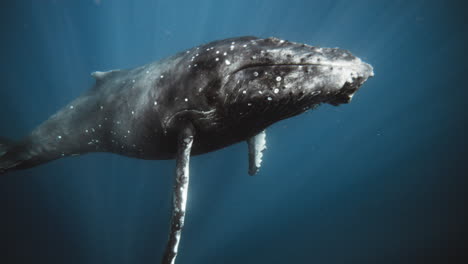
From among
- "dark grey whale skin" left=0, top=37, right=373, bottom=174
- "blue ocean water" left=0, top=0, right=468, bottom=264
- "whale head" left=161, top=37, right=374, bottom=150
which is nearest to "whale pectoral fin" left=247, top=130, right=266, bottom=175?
"dark grey whale skin" left=0, top=37, right=373, bottom=174

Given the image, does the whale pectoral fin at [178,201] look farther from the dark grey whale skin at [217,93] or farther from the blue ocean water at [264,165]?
the blue ocean water at [264,165]

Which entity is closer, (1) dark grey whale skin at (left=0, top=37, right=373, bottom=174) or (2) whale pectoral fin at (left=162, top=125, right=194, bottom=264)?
(1) dark grey whale skin at (left=0, top=37, right=373, bottom=174)

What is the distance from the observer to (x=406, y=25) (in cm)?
2755

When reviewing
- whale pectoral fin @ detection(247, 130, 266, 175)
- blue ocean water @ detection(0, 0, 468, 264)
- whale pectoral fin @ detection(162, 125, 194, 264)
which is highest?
blue ocean water @ detection(0, 0, 468, 264)

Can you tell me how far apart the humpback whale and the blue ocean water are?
525 inches

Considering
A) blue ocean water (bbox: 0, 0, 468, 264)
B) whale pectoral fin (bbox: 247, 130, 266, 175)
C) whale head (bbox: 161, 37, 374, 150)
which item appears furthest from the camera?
blue ocean water (bbox: 0, 0, 468, 264)

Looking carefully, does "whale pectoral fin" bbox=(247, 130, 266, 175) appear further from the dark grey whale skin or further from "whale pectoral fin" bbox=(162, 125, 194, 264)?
"whale pectoral fin" bbox=(162, 125, 194, 264)

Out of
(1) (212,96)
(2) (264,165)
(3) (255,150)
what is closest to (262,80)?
(1) (212,96)

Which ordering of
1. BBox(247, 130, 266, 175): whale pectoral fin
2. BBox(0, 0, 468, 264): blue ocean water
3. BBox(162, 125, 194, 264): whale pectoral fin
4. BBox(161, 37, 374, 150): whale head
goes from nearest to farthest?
BBox(161, 37, 374, 150): whale head → BBox(162, 125, 194, 264): whale pectoral fin → BBox(247, 130, 266, 175): whale pectoral fin → BBox(0, 0, 468, 264): blue ocean water

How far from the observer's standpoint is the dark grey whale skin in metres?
3.05

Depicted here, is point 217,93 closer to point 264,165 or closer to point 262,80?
point 262,80

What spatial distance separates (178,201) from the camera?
11.8 ft

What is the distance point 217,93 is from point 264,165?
39.9 meters

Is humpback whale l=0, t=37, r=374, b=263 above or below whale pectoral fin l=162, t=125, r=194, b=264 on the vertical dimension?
above
